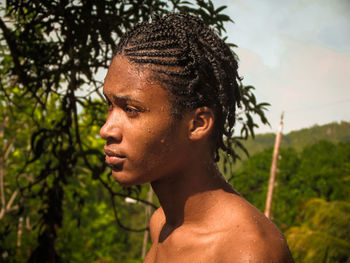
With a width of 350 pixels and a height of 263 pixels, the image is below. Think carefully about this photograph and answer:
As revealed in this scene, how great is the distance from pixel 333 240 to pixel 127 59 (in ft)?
29.1

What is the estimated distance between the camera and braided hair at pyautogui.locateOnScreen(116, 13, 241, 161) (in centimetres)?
148

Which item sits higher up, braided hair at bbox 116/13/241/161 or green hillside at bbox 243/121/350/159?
green hillside at bbox 243/121/350/159

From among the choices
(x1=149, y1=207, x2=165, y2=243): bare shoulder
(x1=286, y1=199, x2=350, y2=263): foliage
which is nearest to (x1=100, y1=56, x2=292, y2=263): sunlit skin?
(x1=149, y1=207, x2=165, y2=243): bare shoulder

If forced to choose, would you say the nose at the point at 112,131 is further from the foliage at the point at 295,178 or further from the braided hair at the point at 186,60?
the foliage at the point at 295,178

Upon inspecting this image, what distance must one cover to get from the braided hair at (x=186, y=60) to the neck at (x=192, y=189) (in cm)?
17

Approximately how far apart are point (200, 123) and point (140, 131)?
0.26 metres

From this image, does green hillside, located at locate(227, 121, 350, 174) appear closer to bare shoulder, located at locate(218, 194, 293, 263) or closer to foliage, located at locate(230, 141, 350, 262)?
foliage, located at locate(230, 141, 350, 262)

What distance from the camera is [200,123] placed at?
1.53 metres

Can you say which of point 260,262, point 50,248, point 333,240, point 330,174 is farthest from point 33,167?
point 330,174

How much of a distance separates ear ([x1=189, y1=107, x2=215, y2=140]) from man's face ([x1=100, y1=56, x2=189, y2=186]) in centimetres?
3

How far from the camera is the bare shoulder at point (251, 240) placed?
129cm

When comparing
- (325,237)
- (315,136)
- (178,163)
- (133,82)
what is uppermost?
(315,136)

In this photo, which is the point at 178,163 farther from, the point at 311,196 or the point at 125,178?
the point at 311,196

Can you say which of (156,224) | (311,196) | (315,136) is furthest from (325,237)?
(315,136)
